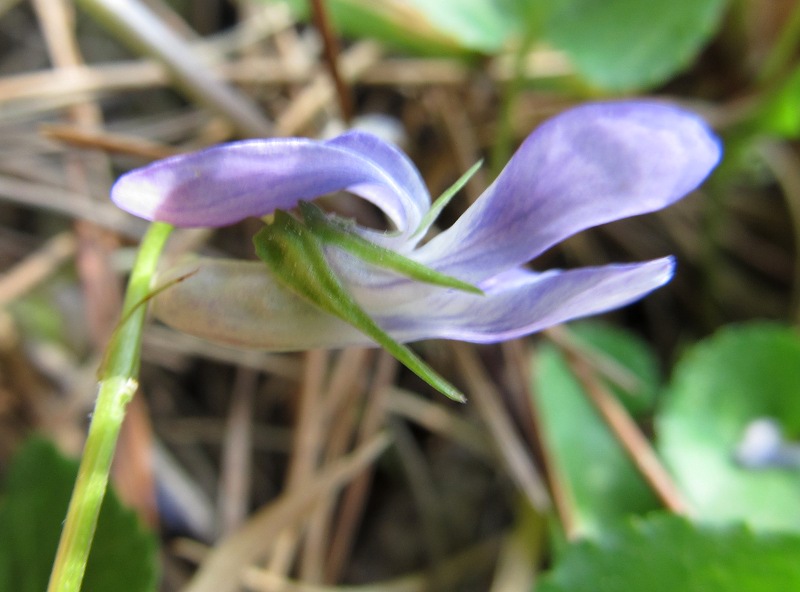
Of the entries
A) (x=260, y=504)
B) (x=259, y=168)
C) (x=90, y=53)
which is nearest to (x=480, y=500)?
(x=260, y=504)

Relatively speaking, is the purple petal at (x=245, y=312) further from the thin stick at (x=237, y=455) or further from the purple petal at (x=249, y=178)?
the thin stick at (x=237, y=455)

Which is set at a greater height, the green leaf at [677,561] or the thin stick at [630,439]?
the thin stick at [630,439]

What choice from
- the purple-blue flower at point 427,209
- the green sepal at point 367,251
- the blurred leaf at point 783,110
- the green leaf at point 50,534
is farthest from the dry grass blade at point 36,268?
the blurred leaf at point 783,110

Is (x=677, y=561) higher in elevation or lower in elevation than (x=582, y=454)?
lower

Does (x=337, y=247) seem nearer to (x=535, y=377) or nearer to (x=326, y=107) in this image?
(x=535, y=377)

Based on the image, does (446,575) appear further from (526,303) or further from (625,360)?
(526,303)

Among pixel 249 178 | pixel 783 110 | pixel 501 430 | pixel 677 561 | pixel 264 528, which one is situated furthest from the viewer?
pixel 783 110

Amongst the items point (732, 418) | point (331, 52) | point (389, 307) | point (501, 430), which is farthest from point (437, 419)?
point (389, 307)
